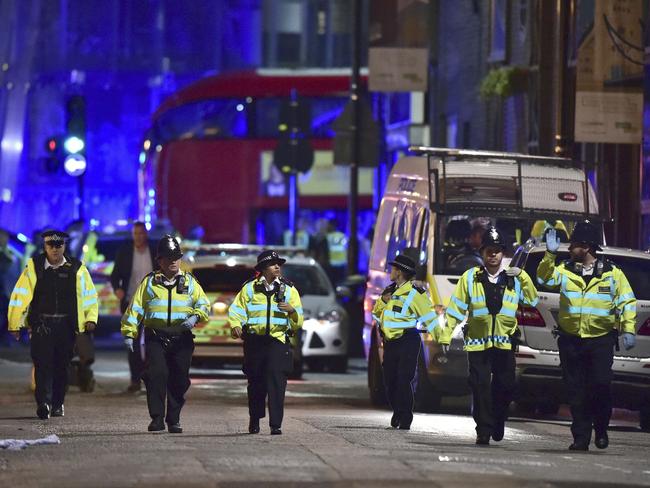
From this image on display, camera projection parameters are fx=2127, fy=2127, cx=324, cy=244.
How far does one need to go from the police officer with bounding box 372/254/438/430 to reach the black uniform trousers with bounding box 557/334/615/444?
59.0 inches

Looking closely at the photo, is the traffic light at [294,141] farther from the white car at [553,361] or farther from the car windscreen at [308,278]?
the white car at [553,361]

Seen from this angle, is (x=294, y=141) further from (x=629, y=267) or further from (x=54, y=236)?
(x=54, y=236)

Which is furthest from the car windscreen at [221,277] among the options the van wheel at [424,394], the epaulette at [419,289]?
the epaulette at [419,289]

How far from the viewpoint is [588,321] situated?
1605 centimetres

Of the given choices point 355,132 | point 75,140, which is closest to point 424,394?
point 355,132

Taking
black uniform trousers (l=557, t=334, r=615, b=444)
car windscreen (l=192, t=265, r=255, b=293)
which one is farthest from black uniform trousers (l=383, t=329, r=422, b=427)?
car windscreen (l=192, t=265, r=255, b=293)

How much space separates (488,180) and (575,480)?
8.47 m

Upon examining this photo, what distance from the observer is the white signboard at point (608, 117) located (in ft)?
78.1

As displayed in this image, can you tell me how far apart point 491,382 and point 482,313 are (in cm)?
56

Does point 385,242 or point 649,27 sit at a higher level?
point 649,27

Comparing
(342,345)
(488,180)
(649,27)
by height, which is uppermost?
(649,27)

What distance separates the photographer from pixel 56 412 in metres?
17.9

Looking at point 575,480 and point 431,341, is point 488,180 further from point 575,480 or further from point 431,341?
point 575,480

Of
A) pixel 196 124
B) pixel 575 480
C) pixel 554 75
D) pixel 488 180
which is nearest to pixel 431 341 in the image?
pixel 488 180
